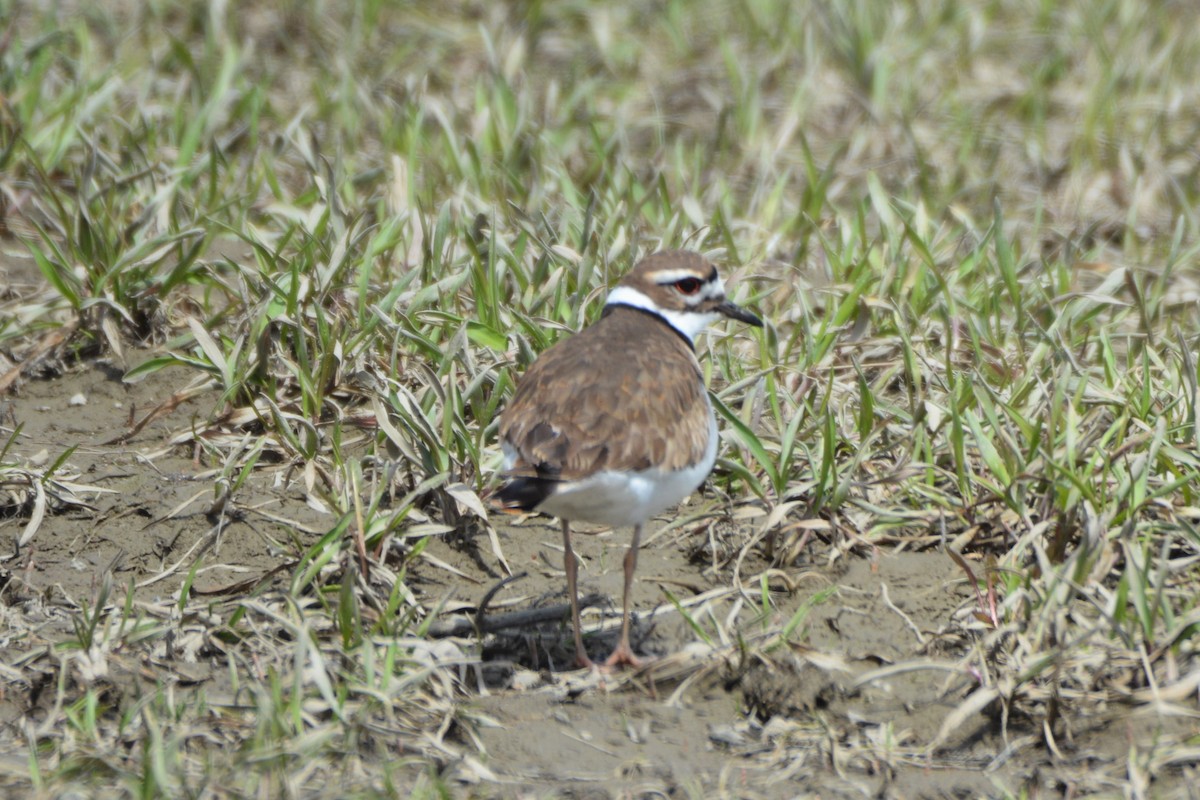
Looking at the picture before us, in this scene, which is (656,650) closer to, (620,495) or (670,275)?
(620,495)

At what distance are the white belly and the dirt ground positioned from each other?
38 cm

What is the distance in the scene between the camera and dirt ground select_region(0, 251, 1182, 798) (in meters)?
3.89

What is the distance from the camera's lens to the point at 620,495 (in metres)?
4.05

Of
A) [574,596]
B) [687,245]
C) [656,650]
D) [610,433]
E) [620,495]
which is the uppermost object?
[610,433]

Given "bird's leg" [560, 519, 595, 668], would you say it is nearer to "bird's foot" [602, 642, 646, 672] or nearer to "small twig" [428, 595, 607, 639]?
"bird's foot" [602, 642, 646, 672]

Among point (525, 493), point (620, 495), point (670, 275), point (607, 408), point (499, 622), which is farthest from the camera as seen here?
point (670, 275)

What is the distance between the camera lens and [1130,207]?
7.16 meters

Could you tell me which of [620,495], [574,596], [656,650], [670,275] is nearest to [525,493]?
[620,495]

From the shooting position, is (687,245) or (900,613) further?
(687,245)

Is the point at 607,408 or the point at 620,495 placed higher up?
the point at 607,408

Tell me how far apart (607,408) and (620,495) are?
291 mm

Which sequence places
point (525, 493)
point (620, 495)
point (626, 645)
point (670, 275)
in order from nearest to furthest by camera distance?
point (525, 493)
point (620, 495)
point (626, 645)
point (670, 275)

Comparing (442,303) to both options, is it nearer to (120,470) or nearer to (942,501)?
(120,470)

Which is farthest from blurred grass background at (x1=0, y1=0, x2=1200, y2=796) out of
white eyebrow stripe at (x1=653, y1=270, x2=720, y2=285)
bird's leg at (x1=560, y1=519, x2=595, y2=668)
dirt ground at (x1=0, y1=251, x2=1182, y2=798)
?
white eyebrow stripe at (x1=653, y1=270, x2=720, y2=285)
